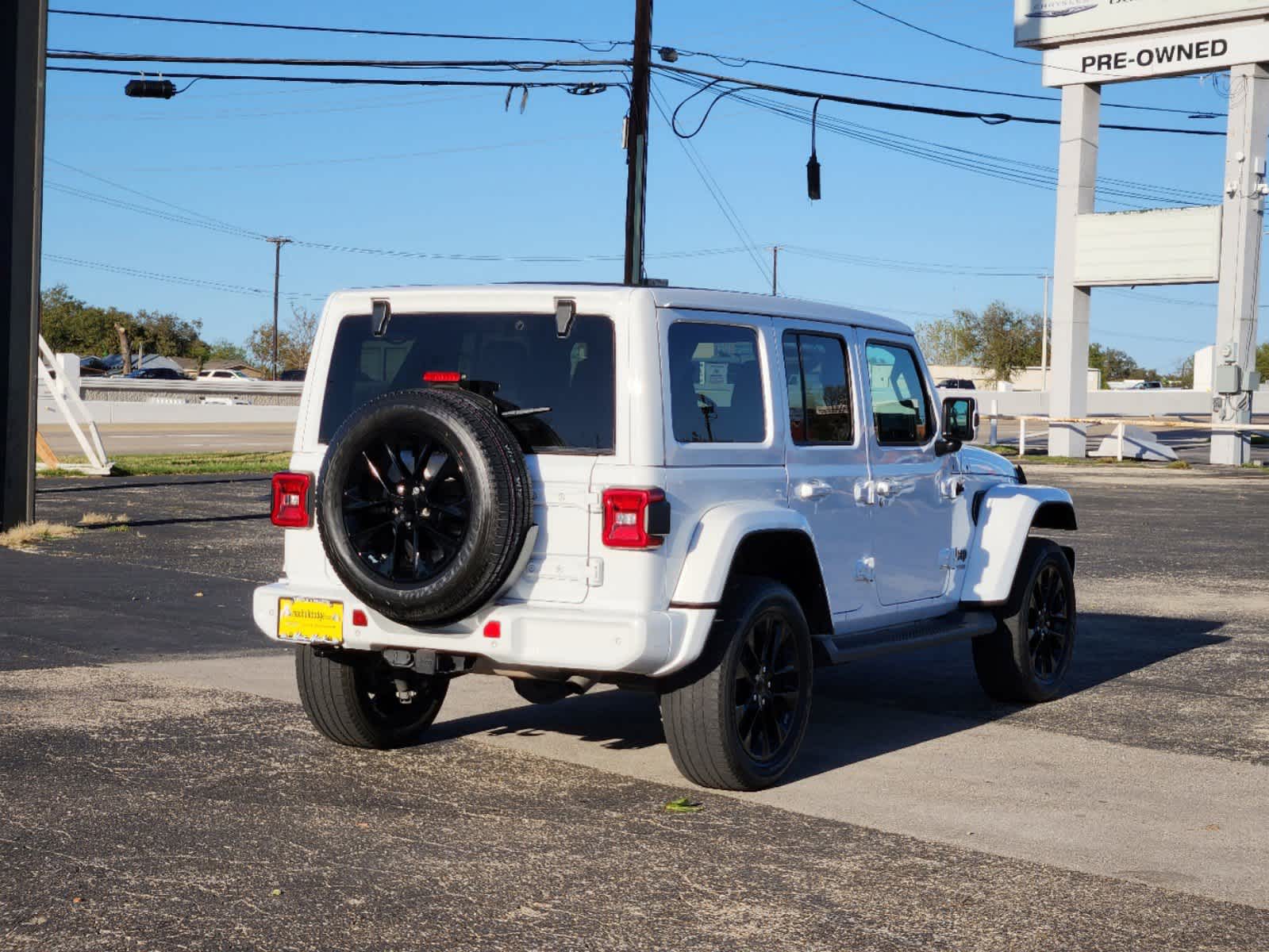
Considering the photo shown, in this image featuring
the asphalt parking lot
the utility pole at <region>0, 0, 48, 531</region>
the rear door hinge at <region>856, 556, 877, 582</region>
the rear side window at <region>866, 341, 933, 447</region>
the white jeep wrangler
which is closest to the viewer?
the asphalt parking lot

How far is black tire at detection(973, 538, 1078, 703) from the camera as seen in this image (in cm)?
855

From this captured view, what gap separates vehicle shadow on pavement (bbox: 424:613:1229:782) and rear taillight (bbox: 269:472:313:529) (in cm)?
147

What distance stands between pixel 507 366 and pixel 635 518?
2.98 feet

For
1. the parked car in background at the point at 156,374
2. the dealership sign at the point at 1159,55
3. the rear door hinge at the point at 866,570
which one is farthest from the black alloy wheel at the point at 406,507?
the parked car in background at the point at 156,374

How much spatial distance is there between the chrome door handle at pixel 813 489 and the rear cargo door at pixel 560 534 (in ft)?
3.82

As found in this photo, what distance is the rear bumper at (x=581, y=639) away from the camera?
5.93 meters

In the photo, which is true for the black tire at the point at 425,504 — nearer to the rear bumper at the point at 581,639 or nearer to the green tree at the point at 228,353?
the rear bumper at the point at 581,639

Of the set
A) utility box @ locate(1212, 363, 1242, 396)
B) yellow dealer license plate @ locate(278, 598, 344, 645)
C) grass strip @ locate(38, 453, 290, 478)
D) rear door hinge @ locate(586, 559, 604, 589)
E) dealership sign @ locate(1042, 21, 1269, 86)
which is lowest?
grass strip @ locate(38, 453, 290, 478)

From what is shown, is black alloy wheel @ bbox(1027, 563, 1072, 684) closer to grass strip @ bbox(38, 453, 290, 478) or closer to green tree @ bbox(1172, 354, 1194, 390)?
grass strip @ bbox(38, 453, 290, 478)


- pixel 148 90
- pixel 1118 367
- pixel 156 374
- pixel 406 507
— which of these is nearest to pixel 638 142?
pixel 148 90

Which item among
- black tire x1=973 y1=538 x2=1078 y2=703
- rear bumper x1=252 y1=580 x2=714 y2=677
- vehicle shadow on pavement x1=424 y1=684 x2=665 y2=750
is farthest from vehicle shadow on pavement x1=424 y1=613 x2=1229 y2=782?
rear bumper x1=252 y1=580 x2=714 y2=677

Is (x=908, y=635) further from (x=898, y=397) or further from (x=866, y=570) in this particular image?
(x=898, y=397)

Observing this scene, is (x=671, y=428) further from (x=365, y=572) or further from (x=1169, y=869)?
(x=1169, y=869)

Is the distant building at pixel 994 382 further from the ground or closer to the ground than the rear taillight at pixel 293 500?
further from the ground
